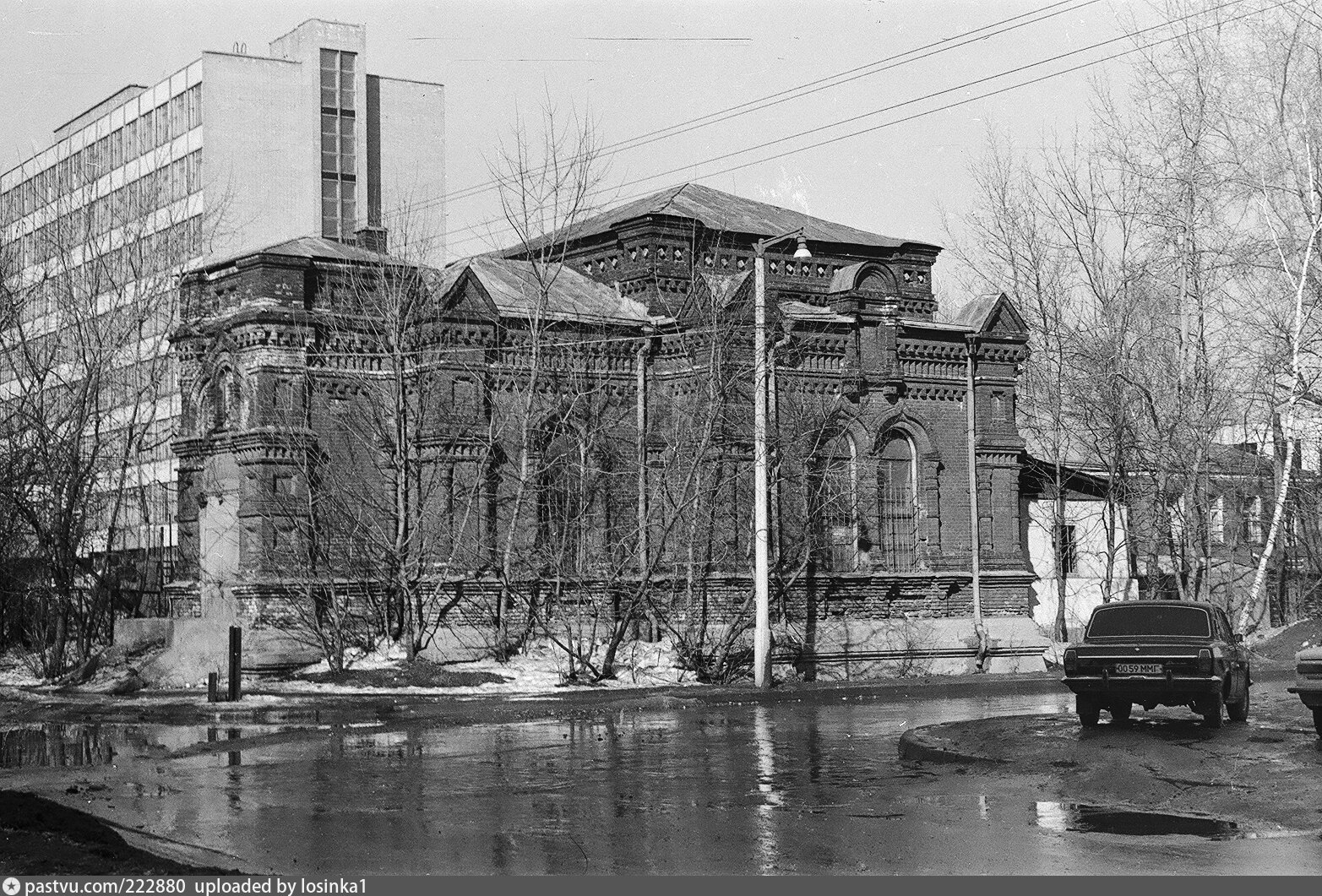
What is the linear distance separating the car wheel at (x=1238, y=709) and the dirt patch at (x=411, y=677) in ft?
40.9

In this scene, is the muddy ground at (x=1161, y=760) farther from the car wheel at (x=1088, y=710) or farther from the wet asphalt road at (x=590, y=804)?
the wet asphalt road at (x=590, y=804)

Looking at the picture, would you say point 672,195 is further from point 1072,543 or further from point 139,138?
point 139,138

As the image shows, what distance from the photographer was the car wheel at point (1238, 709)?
1969 cm

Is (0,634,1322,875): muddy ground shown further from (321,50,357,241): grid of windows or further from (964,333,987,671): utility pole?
(321,50,357,241): grid of windows

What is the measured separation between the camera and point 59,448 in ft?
110

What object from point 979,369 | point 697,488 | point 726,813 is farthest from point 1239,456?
point 726,813

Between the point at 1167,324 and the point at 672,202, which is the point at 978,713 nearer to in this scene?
the point at 672,202

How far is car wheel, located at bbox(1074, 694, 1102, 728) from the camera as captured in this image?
18.9 metres

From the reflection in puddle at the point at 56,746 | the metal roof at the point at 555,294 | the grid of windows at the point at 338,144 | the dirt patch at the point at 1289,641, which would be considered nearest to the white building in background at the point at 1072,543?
the dirt patch at the point at 1289,641

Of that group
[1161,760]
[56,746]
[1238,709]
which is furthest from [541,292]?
[1161,760]

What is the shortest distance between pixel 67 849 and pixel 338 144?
190 ft

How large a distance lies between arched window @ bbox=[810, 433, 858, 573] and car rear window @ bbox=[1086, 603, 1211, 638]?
13152 mm

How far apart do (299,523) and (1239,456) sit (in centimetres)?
2806

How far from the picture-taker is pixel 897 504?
34.4 m
